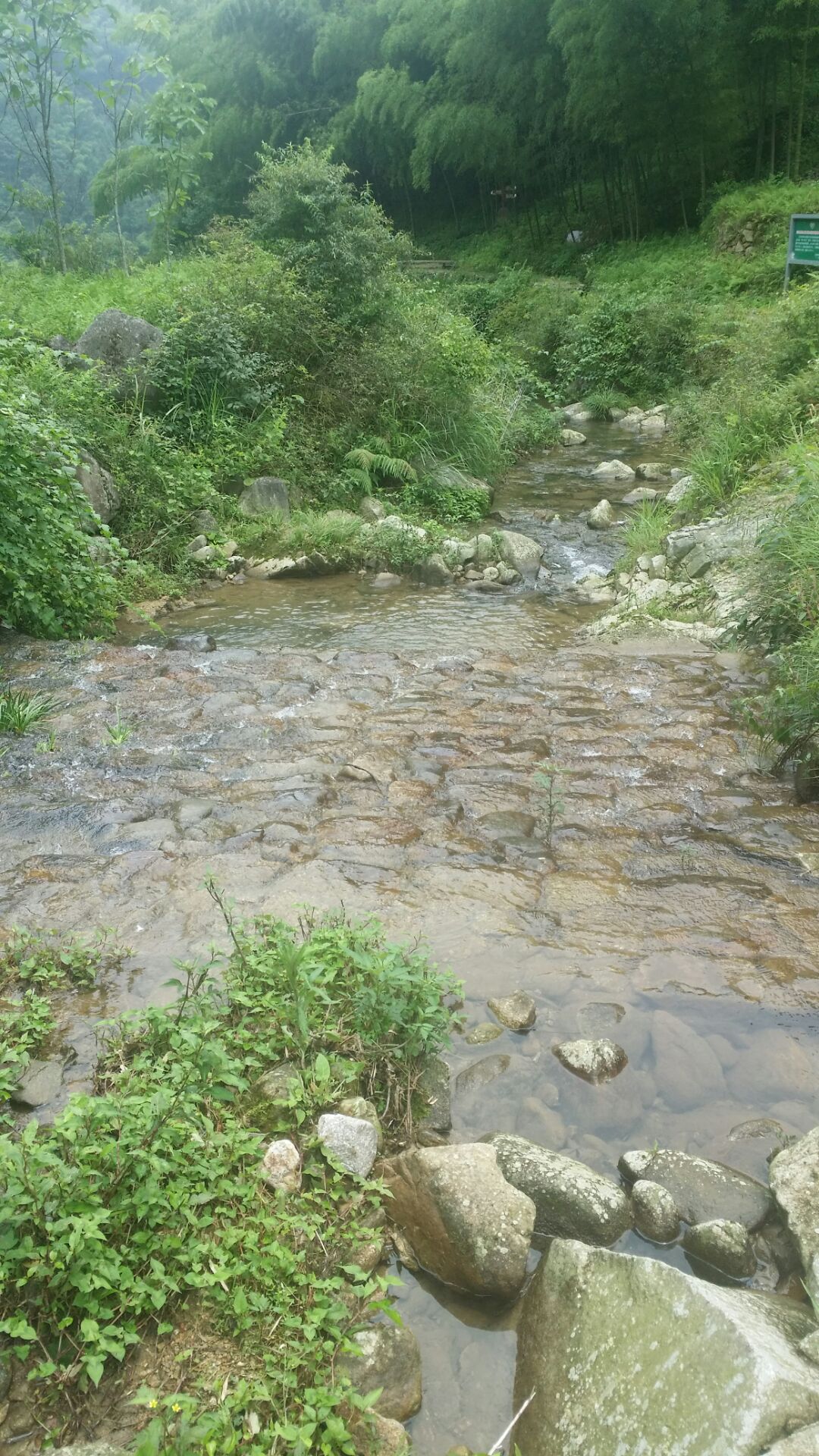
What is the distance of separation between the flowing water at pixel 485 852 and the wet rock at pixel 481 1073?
2cm

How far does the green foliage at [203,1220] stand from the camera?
83.1 inches

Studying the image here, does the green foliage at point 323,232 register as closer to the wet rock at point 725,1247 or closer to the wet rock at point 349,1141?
the wet rock at point 349,1141

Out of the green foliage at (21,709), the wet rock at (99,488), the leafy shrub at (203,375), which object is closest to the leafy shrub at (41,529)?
the green foliage at (21,709)

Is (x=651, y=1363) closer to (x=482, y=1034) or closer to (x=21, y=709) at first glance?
(x=482, y=1034)

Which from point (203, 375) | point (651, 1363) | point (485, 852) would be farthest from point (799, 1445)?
point (203, 375)

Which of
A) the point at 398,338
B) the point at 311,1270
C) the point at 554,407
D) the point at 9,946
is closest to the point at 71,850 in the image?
the point at 9,946

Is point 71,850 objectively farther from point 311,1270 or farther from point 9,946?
point 311,1270

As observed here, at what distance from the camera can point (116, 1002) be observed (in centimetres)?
344

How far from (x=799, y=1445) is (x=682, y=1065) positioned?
1.49 metres

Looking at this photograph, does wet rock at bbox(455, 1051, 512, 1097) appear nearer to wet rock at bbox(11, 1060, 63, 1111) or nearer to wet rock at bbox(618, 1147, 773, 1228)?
wet rock at bbox(618, 1147, 773, 1228)

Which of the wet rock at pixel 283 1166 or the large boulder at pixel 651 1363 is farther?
the wet rock at pixel 283 1166

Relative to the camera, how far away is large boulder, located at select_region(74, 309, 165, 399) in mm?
10320

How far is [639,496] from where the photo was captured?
12.1 m

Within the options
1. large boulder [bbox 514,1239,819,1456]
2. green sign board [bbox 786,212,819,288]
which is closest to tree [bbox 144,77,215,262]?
green sign board [bbox 786,212,819,288]
